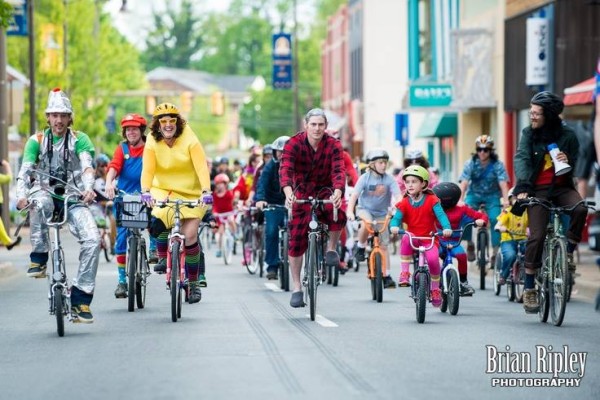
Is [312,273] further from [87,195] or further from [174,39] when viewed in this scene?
[174,39]

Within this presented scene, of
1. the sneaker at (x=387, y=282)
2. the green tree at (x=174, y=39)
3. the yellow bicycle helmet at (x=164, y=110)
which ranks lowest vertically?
the sneaker at (x=387, y=282)

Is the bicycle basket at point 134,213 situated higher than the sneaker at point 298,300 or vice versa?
the bicycle basket at point 134,213

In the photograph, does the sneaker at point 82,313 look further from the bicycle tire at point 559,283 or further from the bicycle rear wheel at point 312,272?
the bicycle tire at point 559,283

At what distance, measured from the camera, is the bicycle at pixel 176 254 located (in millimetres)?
15328

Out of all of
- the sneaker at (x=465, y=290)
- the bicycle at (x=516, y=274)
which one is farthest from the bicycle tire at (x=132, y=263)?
the bicycle at (x=516, y=274)

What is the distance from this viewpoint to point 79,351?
13.1m

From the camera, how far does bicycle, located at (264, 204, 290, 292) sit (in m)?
20.8

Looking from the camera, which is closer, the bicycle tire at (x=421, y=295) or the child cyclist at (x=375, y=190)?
the bicycle tire at (x=421, y=295)

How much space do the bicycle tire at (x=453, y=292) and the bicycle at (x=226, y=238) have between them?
1276 cm

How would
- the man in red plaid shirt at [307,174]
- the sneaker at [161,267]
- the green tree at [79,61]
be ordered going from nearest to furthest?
the man in red plaid shirt at [307,174] → the sneaker at [161,267] → the green tree at [79,61]

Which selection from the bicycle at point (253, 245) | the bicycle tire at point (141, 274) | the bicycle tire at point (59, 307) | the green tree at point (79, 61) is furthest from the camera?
the green tree at point (79, 61)

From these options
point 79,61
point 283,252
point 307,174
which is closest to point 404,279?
point 307,174

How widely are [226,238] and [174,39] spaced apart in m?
142

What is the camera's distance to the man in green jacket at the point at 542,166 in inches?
609
